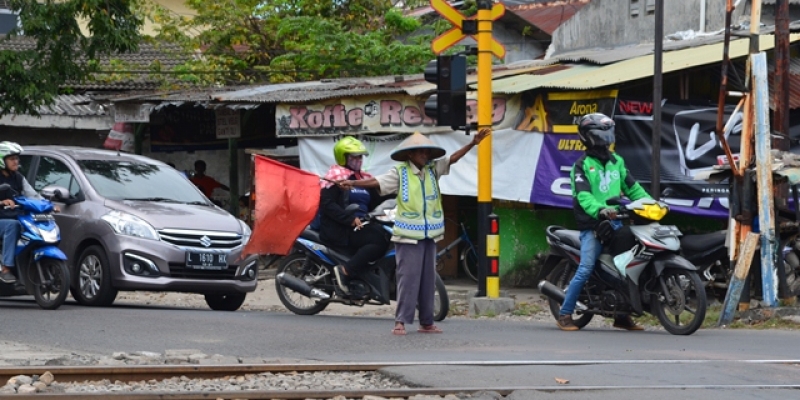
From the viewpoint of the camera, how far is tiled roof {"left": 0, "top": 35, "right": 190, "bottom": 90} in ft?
90.1

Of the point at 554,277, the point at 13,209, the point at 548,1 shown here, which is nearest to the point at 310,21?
the point at 548,1

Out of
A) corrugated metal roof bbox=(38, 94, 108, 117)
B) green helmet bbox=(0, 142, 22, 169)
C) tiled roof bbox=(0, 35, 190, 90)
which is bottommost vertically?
green helmet bbox=(0, 142, 22, 169)

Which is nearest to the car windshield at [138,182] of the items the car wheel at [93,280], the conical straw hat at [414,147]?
the car wheel at [93,280]

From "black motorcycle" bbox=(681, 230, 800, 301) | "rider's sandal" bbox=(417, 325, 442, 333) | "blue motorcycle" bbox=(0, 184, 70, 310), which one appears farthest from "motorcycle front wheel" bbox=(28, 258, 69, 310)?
"black motorcycle" bbox=(681, 230, 800, 301)

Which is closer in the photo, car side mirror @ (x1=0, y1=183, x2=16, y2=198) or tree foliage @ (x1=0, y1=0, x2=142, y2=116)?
car side mirror @ (x1=0, y1=183, x2=16, y2=198)

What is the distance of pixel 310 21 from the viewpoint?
95.9 ft

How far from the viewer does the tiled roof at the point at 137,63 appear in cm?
2745

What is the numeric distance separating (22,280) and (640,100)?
7678 mm

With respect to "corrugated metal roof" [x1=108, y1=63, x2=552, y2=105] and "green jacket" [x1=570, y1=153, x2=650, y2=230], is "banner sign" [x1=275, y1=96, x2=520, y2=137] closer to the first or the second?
"corrugated metal roof" [x1=108, y1=63, x2=552, y2=105]

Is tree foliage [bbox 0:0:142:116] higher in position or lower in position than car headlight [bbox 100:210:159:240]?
higher

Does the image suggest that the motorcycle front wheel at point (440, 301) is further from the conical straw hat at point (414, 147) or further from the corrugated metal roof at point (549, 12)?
the corrugated metal roof at point (549, 12)

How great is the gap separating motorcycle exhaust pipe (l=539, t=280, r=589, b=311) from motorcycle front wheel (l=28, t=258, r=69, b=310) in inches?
184

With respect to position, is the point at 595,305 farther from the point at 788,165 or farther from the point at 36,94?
the point at 36,94

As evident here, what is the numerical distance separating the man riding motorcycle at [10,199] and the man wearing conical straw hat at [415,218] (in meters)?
4.14
